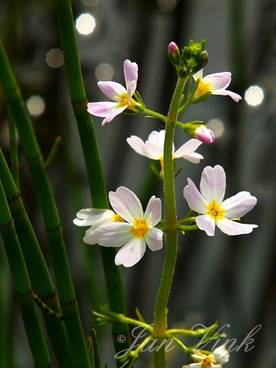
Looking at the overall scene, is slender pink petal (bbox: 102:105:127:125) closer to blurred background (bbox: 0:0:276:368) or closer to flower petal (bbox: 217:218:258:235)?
flower petal (bbox: 217:218:258:235)

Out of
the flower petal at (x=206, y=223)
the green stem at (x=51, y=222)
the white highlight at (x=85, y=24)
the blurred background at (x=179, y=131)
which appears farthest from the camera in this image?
the white highlight at (x=85, y=24)

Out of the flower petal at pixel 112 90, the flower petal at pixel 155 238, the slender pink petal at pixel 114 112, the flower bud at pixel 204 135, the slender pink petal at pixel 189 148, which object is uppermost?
the flower petal at pixel 112 90

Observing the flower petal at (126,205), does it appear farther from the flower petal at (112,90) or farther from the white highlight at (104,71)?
the white highlight at (104,71)

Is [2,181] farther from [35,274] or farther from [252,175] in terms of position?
[252,175]

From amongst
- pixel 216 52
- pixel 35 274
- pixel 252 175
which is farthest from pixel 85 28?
pixel 35 274

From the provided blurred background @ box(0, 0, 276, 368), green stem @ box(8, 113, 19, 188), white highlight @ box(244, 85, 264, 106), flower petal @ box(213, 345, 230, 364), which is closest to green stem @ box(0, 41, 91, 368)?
green stem @ box(8, 113, 19, 188)

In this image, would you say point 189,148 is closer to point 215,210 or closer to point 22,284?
point 215,210

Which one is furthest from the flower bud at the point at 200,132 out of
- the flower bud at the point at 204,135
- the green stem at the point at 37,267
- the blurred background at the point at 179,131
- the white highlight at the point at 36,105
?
the white highlight at the point at 36,105

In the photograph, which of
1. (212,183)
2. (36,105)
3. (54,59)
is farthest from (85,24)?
(212,183)
